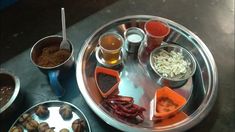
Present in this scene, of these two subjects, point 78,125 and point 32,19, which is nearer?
point 78,125

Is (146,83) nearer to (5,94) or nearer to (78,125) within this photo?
(78,125)

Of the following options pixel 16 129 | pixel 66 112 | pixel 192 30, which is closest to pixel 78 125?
pixel 66 112

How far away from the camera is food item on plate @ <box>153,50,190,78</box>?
31.5 inches

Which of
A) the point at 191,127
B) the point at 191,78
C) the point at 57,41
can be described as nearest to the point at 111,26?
the point at 57,41

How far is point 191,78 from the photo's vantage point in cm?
82

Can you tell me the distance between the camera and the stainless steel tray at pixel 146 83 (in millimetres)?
700

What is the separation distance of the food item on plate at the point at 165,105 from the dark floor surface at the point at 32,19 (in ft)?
1.42

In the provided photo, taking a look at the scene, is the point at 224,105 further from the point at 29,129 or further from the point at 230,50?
the point at 29,129

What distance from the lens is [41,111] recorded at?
27.7 inches

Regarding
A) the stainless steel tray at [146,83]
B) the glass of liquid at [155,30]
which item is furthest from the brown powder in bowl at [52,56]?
the glass of liquid at [155,30]

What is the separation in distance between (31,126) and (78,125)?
0.12 m

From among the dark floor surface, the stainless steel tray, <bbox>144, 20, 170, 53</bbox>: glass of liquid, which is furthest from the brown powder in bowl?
<bbox>144, 20, 170, 53</bbox>: glass of liquid

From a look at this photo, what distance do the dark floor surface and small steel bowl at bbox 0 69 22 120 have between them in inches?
5.4

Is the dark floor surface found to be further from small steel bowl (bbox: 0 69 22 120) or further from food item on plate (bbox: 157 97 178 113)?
food item on plate (bbox: 157 97 178 113)
